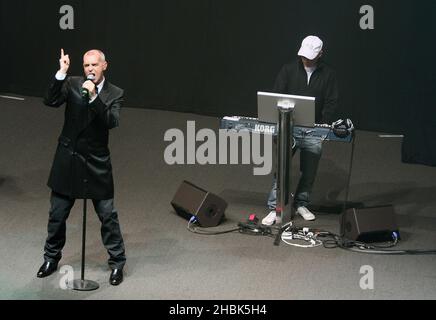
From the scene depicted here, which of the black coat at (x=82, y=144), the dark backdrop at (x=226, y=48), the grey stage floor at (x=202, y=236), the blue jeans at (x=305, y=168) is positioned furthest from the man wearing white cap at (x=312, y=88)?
the dark backdrop at (x=226, y=48)

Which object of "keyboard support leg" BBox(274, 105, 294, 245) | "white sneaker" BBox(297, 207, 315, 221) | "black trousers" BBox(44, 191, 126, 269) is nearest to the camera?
"black trousers" BBox(44, 191, 126, 269)

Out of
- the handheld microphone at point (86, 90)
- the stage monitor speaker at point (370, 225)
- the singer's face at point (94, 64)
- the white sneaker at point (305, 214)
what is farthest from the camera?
the white sneaker at point (305, 214)

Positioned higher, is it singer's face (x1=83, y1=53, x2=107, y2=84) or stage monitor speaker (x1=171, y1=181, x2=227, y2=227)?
singer's face (x1=83, y1=53, x2=107, y2=84)

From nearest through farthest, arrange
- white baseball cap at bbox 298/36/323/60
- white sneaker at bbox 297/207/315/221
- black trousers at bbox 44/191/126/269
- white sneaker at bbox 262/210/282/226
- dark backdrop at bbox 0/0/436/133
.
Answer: black trousers at bbox 44/191/126/269
white baseball cap at bbox 298/36/323/60
white sneaker at bbox 262/210/282/226
white sneaker at bbox 297/207/315/221
dark backdrop at bbox 0/0/436/133

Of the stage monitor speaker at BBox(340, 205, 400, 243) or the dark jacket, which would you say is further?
the dark jacket

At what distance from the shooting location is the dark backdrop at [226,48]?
433 inches

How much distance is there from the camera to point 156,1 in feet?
39.4

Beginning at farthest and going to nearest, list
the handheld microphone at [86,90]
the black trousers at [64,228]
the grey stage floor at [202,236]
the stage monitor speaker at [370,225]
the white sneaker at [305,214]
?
1. the white sneaker at [305,214]
2. the stage monitor speaker at [370,225]
3. the grey stage floor at [202,236]
4. the black trousers at [64,228]
5. the handheld microphone at [86,90]

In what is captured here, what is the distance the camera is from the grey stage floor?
684cm

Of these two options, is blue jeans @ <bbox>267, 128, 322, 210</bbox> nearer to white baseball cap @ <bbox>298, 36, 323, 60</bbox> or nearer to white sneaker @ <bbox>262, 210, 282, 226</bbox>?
white sneaker @ <bbox>262, 210, 282, 226</bbox>

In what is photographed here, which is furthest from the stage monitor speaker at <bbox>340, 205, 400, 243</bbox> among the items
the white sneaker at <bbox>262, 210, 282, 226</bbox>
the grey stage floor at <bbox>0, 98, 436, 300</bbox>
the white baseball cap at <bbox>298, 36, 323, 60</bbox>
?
the white baseball cap at <bbox>298, 36, 323, 60</bbox>

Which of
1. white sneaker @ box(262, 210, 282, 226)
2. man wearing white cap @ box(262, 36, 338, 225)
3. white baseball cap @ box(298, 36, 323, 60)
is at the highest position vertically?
white baseball cap @ box(298, 36, 323, 60)

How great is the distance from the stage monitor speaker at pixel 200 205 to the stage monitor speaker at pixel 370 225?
114cm

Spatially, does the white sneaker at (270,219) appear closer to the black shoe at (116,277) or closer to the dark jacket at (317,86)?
the dark jacket at (317,86)
